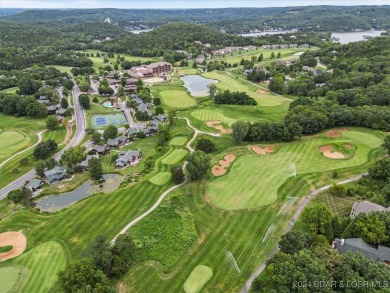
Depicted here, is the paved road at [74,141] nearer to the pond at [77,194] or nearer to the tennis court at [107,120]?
the tennis court at [107,120]

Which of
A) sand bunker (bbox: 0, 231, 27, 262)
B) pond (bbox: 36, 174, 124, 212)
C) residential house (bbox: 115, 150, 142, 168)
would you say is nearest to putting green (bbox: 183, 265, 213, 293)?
sand bunker (bbox: 0, 231, 27, 262)

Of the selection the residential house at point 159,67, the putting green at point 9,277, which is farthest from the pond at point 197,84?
the putting green at point 9,277

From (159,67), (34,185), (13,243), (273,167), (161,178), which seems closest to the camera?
(13,243)

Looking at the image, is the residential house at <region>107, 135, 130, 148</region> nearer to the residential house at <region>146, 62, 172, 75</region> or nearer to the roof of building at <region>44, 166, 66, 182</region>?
the roof of building at <region>44, 166, 66, 182</region>

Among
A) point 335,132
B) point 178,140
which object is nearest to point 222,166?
point 178,140

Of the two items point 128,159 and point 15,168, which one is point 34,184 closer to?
point 15,168

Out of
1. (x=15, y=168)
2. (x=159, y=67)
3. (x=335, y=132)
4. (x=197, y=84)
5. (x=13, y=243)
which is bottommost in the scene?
(x=197, y=84)
